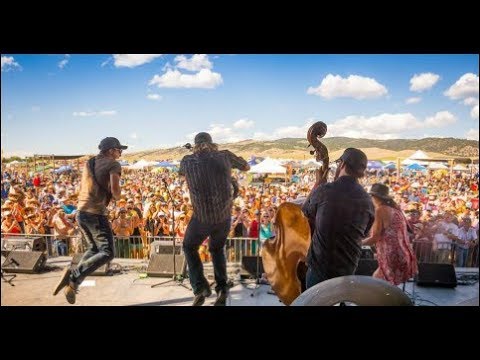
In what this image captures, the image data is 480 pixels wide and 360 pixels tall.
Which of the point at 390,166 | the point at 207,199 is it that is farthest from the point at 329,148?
the point at 207,199

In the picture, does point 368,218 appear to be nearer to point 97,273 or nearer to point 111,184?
point 111,184

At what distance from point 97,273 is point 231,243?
1.31 meters

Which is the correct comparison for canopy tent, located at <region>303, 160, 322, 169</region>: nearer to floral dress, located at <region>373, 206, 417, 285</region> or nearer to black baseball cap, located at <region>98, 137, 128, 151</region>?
floral dress, located at <region>373, 206, 417, 285</region>

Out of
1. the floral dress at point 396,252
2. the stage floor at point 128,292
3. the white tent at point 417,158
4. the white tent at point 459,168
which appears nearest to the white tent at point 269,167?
the stage floor at point 128,292

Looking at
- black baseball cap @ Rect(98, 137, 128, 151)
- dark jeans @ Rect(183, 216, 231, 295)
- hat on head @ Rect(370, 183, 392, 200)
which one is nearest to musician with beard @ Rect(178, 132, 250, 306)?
dark jeans @ Rect(183, 216, 231, 295)

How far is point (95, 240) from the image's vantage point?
316 centimetres

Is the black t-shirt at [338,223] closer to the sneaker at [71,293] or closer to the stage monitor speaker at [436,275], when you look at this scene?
the stage monitor speaker at [436,275]

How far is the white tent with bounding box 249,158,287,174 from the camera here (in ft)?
10.1

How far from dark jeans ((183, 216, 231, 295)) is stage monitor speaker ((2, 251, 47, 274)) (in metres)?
1.57

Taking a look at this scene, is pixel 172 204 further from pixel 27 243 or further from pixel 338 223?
pixel 27 243

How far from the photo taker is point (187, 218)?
10.2 ft

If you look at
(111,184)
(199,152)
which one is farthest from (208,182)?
(111,184)

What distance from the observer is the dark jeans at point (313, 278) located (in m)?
2.76
